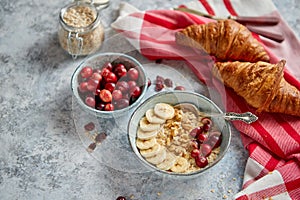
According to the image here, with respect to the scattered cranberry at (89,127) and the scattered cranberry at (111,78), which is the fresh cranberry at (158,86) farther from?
the scattered cranberry at (89,127)

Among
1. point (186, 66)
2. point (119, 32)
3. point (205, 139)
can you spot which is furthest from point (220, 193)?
point (119, 32)

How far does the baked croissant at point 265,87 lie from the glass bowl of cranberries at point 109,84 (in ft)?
1.16

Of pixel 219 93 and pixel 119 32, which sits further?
pixel 119 32

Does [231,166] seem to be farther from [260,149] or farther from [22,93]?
[22,93]

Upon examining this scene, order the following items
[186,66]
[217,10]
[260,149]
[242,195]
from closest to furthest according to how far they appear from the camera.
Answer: [242,195] < [260,149] < [186,66] < [217,10]

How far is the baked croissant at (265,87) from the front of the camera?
5.77 ft

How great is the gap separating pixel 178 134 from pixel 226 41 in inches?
17.2

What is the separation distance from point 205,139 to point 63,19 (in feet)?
2.40

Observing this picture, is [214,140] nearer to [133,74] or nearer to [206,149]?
[206,149]

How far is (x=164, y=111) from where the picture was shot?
1.75m

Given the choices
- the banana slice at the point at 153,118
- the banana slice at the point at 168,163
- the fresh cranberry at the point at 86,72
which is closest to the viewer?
the banana slice at the point at 168,163

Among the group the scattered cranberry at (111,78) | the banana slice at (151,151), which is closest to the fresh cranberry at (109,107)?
the scattered cranberry at (111,78)

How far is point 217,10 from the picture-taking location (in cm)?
213

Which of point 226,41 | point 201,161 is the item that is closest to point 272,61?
point 226,41
